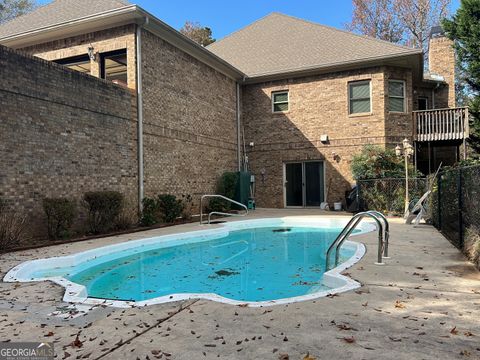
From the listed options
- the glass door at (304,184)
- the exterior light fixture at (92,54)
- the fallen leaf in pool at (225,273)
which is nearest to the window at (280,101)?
the glass door at (304,184)

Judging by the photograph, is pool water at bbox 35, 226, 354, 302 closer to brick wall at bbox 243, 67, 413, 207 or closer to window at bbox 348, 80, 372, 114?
brick wall at bbox 243, 67, 413, 207

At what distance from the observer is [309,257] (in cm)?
746

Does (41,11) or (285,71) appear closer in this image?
(41,11)

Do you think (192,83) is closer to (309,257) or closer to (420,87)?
(309,257)

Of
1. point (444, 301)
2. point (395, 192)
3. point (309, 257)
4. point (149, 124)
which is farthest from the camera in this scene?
point (395, 192)

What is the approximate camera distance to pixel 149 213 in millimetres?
10914

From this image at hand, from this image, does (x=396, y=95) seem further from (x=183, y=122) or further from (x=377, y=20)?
(x=377, y=20)

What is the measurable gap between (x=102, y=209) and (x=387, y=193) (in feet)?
30.8

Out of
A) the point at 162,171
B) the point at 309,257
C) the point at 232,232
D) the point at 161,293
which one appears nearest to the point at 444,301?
the point at 161,293

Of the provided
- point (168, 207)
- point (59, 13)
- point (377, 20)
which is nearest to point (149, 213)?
point (168, 207)

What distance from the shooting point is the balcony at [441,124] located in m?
14.8

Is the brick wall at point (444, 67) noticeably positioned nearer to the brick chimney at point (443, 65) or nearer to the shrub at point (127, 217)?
the brick chimney at point (443, 65)

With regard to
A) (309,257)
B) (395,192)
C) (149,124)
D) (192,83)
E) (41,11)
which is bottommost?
(309,257)

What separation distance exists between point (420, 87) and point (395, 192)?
7.80 metres
